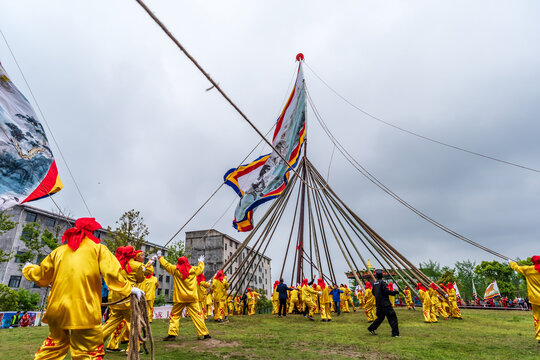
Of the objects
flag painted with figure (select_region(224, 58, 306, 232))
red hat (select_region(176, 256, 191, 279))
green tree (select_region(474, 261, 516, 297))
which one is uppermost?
flag painted with figure (select_region(224, 58, 306, 232))

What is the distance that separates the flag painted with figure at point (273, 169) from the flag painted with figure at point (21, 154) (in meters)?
8.50

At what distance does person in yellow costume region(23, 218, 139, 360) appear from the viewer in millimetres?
3350

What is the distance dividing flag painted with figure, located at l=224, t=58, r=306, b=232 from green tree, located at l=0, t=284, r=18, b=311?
46.4 feet

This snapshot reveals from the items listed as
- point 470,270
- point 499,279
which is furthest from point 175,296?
point 470,270

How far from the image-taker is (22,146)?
500cm

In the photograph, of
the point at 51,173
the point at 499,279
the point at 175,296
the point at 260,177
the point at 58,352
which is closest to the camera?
the point at 58,352

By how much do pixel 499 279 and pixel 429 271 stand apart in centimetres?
865

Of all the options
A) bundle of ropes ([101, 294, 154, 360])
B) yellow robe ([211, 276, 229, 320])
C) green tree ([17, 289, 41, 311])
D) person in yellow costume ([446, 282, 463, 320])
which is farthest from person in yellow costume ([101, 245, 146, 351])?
green tree ([17, 289, 41, 311])

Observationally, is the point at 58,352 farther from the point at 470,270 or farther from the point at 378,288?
the point at 470,270

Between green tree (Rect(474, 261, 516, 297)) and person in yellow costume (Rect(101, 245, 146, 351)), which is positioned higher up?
green tree (Rect(474, 261, 516, 297))

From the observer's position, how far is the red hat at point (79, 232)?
3.72 m

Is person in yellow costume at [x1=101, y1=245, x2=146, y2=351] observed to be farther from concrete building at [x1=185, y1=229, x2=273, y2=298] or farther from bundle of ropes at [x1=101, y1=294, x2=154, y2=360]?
concrete building at [x1=185, y1=229, x2=273, y2=298]

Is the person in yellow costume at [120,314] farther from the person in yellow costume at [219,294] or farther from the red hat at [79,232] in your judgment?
the person in yellow costume at [219,294]

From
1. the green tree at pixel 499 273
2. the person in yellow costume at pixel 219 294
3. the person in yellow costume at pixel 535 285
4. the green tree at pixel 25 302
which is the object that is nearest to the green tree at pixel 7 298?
the green tree at pixel 25 302
